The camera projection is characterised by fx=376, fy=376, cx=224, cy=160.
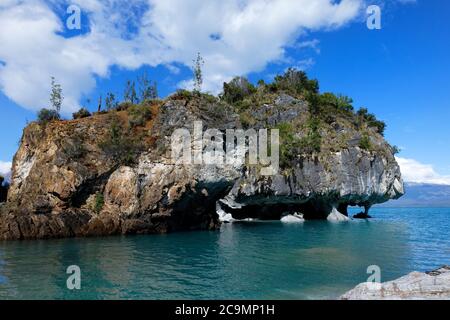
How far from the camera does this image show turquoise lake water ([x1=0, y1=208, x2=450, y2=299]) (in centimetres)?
1583

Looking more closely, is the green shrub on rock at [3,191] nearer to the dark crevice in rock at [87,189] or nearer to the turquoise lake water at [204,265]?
the dark crevice in rock at [87,189]

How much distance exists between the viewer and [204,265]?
853 inches

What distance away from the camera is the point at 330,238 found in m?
35.2

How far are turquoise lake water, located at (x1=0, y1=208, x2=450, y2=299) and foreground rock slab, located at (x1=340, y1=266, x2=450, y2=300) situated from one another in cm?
227

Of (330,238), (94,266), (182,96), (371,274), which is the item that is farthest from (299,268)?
(182,96)

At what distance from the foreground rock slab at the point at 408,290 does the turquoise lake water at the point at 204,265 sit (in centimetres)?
227

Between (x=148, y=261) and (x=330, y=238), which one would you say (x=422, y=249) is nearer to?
(x=330, y=238)

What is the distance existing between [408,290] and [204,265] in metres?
11.7

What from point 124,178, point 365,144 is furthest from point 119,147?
point 365,144

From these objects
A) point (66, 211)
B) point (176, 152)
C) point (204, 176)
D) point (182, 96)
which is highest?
point (182, 96)

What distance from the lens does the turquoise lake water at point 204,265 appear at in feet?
51.9

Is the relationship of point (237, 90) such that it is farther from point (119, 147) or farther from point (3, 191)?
point (3, 191)

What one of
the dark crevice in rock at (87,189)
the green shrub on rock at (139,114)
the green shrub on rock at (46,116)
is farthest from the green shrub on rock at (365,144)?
the green shrub on rock at (46,116)

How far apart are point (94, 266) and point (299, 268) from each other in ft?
37.0
